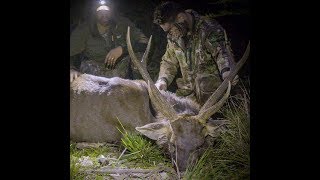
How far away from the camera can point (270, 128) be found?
12.8 feet

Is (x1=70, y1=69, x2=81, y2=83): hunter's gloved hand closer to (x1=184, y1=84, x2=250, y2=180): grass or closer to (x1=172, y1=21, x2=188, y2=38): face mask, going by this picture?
(x1=172, y1=21, x2=188, y2=38): face mask

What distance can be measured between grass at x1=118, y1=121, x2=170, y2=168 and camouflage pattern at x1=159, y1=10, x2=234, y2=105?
58cm

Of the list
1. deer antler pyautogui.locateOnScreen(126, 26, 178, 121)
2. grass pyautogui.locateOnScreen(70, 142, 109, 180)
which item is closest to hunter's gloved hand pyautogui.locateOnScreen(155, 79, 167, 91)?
deer antler pyautogui.locateOnScreen(126, 26, 178, 121)

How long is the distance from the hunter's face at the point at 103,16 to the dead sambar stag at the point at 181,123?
0.24 meters

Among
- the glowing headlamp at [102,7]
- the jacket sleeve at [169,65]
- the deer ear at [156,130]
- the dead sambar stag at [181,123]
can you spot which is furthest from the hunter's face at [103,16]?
the deer ear at [156,130]

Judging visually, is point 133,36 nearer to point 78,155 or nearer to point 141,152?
point 141,152

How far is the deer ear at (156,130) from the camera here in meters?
3.64

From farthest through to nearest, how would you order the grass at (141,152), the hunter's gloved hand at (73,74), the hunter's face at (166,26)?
1. the hunter's face at (166,26)
2. the hunter's gloved hand at (73,74)
3. the grass at (141,152)

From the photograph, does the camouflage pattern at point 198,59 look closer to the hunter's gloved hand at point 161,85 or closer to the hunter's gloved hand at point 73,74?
the hunter's gloved hand at point 161,85

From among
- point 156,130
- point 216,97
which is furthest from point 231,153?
point 156,130

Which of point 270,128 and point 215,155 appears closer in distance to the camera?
point 215,155
